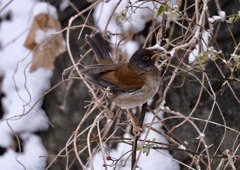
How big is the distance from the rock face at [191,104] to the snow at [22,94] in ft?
0.31

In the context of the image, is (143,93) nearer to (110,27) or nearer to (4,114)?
(110,27)

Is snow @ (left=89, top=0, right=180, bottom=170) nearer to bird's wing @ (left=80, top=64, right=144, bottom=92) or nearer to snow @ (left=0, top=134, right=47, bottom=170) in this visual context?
bird's wing @ (left=80, top=64, right=144, bottom=92)

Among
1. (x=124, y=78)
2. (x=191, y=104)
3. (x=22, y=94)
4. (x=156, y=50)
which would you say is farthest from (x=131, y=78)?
(x=22, y=94)

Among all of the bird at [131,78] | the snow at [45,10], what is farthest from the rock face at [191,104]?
the bird at [131,78]

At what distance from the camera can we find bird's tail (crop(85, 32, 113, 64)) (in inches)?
141

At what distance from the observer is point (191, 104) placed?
13.5 ft

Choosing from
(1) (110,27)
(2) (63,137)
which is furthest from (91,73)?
(2) (63,137)

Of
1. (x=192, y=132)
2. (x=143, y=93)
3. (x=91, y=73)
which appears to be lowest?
(x=192, y=132)

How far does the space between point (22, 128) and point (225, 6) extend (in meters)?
2.09

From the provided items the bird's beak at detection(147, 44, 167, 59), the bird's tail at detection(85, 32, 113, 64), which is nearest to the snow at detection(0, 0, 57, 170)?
the bird's tail at detection(85, 32, 113, 64)

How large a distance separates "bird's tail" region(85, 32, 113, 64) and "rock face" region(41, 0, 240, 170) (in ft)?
1.01

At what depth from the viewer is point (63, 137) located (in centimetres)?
498

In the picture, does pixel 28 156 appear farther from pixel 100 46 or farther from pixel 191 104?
pixel 100 46

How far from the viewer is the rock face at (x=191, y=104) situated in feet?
12.7
